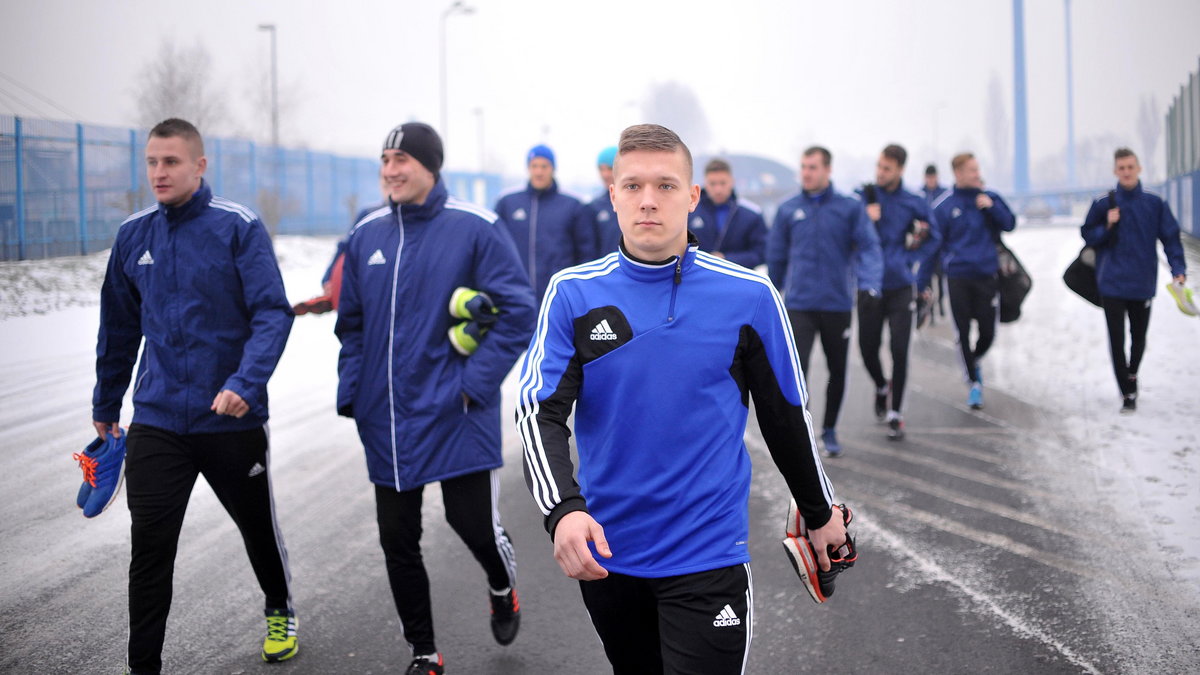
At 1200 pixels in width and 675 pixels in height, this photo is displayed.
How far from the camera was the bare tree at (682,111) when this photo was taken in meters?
110

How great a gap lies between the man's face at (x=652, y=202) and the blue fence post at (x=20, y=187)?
3.73 meters

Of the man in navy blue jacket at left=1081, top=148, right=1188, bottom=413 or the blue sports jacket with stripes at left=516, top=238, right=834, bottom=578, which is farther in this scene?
the man in navy blue jacket at left=1081, top=148, right=1188, bottom=413

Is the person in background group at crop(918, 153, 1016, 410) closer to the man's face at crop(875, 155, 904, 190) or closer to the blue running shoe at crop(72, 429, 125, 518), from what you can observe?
the man's face at crop(875, 155, 904, 190)

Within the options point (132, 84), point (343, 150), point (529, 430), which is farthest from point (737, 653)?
point (343, 150)

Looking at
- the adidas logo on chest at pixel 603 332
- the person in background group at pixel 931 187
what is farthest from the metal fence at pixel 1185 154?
the adidas logo on chest at pixel 603 332

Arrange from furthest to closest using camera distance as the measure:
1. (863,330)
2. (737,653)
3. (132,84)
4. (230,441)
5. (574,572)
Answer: (863,330) < (132,84) < (230,441) < (737,653) < (574,572)

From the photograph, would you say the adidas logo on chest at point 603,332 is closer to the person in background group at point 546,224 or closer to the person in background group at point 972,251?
the person in background group at point 546,224

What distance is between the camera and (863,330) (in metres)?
8.67

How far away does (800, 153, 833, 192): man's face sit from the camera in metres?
7.81

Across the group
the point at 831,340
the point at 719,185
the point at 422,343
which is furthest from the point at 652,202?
the point at 719,185

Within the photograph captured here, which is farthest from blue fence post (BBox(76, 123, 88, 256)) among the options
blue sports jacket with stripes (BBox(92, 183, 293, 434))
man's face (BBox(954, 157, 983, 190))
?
man's face (BBox(954, 157, 983, 190))

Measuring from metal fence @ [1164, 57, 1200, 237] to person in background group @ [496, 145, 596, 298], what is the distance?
560 inches

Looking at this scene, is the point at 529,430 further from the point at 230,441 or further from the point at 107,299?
the point at 107,299

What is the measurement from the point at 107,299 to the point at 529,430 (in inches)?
94.6
